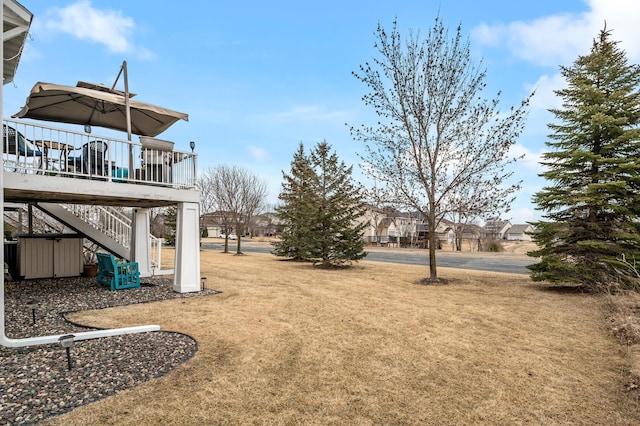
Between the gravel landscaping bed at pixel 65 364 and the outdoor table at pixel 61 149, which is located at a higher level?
the outdoor table at pixel 61 149

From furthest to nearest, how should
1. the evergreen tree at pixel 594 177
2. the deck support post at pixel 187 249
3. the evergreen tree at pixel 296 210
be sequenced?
the evergreen tree at pixel 296 210, the evergreen tree at pixel 594 177, the deck support post at pixel 187 249

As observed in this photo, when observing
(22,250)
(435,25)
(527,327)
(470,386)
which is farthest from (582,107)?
(22,250)

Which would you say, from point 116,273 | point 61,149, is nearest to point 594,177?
point 116,273

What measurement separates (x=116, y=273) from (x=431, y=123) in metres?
10.2

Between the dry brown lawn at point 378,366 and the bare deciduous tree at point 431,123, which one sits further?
the bare deciduous tree at point 431,123

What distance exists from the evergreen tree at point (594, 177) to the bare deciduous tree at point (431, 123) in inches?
52.5

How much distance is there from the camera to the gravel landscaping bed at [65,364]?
9.87 ft

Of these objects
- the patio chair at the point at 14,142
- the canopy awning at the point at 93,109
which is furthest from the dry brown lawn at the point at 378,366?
the canopy awning at the point at 93,109

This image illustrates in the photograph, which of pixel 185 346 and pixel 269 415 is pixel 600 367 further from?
pixel 185 346

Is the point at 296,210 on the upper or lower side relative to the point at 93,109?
lower

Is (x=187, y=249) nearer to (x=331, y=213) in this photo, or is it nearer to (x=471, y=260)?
(x=331, y=213)

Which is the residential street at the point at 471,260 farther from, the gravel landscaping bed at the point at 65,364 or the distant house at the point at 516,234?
the distant house at the point at 516,234

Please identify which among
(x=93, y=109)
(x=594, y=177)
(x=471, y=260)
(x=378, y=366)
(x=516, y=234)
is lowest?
(x=516, y=234)

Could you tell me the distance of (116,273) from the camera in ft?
27.4
